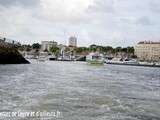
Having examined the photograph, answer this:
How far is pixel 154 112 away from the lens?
22312 mm

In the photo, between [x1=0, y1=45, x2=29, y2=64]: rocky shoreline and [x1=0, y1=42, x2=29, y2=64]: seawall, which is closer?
[x1=0, y1=45, x2=29, y2=64]: rocky shoreline

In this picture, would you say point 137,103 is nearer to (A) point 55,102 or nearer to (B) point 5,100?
(A) point 55,102

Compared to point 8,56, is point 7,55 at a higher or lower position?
higher

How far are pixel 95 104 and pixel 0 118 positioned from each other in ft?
26.5

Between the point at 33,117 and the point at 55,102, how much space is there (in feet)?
17.8

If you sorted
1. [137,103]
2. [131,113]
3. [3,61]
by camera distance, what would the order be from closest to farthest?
[131,113], [137,103], [3,61]

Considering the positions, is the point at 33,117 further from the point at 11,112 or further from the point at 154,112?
the point at 154,112

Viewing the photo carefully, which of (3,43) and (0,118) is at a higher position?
(3,43)

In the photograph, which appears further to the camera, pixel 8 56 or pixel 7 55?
pixel 8 56

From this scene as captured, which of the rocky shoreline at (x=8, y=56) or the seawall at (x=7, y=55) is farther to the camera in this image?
the seawall at (x=7, y=55)

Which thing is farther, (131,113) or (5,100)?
(5,100)

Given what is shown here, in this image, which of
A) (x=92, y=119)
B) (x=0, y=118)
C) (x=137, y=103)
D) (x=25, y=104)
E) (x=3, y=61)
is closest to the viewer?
(x=0, y=118)

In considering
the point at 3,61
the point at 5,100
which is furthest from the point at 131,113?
the point at 3,61

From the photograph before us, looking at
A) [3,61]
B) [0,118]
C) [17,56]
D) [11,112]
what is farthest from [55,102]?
[17,56]
